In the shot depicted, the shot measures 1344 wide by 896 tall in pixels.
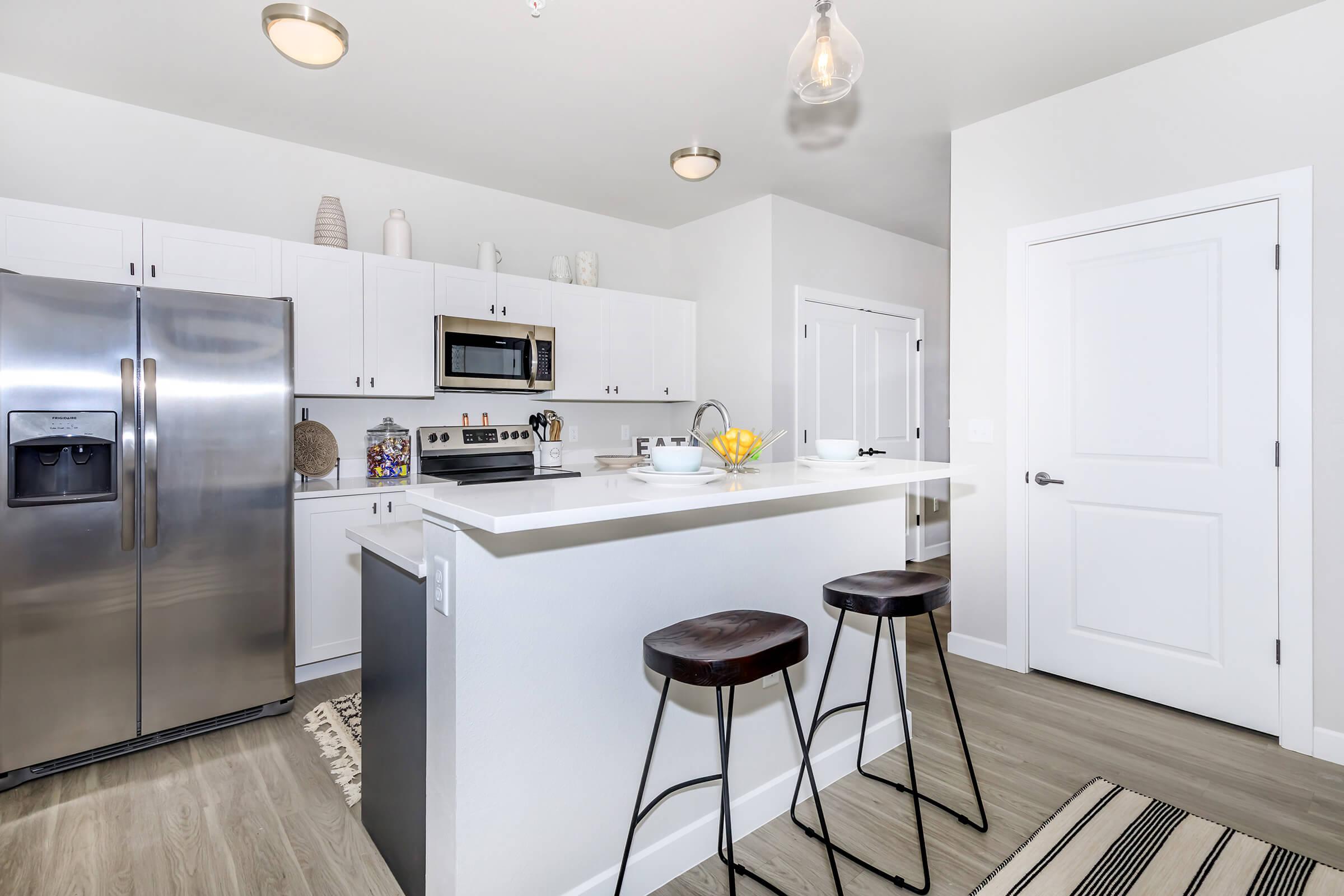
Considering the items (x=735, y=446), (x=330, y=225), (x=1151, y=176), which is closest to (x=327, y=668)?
(x=330, y=225)

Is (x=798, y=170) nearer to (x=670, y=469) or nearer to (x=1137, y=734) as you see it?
(x=670, y=469)

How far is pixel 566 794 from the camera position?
5.08 ft

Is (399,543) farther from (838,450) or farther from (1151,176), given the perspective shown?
(1151,176)

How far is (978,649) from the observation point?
128 inches

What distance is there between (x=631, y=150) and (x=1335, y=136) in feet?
9.59

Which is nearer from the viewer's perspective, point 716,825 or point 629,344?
point 716,825

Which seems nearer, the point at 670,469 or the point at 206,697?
the point at 670,469

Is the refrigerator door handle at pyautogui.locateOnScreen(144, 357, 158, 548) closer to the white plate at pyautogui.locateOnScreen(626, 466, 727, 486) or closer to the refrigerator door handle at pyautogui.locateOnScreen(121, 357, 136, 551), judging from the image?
the refrigerator door handle at pyautogui.locateOnScreen(121, 357, 136, 551)

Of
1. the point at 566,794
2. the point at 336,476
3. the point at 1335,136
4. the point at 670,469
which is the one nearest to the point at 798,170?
the point at 1335,136

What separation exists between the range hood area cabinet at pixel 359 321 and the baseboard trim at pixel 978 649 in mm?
3145

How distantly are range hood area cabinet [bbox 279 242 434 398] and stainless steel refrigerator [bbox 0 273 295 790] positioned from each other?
0.51m

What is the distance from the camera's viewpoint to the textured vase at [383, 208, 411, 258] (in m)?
3.51

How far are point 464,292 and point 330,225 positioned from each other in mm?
735

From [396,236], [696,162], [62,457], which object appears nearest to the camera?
[62,457]
